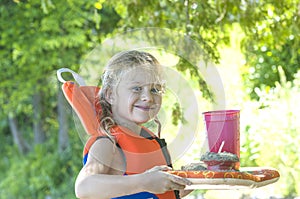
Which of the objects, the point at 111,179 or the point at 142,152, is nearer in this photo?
the point at 111,179

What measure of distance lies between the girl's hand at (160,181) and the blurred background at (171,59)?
236mm

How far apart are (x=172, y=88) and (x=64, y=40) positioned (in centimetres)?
447

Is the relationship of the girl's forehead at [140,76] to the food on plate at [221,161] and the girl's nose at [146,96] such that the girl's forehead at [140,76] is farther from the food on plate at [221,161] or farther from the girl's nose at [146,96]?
the food on plate at [221,161]

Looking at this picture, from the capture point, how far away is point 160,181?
53.1 inches

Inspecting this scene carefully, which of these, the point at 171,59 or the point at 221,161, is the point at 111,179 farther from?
the point at 171,59

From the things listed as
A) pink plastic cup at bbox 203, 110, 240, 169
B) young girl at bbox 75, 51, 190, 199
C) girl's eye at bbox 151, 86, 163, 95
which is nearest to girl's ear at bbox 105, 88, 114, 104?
young girl at bbox 75, 51, 190, 199

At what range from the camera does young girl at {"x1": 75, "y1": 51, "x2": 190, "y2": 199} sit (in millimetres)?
1414

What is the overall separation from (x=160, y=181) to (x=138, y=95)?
0.22 metres

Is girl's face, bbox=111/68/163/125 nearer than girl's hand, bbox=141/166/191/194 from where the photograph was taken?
No

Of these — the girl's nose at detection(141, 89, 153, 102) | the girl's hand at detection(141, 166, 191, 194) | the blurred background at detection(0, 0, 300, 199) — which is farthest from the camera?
the blurred background at detection(0, 0, 300, 199)

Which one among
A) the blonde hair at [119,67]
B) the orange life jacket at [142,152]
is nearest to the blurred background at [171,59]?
the orange life jacket at [142,152]

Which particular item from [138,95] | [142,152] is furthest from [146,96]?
[142,152]

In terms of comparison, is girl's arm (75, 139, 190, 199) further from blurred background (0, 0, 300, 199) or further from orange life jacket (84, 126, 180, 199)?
blurred background (0, 0, 300, 199)

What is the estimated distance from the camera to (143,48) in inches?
62.0
